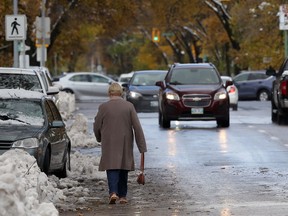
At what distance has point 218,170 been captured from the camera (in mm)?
17562

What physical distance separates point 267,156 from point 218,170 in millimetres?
2585

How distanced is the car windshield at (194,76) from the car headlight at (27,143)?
47.1 feet

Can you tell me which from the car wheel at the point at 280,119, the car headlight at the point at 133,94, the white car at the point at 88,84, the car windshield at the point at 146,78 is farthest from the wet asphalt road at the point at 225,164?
the white car at the point at 88,84

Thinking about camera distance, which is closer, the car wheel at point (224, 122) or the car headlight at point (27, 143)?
the car headlight at point (27, 143)

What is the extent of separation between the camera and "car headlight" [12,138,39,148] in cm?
1482

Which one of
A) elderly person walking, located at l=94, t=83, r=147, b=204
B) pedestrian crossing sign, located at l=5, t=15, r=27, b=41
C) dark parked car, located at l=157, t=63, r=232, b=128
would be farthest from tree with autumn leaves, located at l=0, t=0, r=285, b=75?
elderly person walking, located at l=94, t=83, r=147, b=204

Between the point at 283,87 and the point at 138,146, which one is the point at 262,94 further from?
the point at 138,146

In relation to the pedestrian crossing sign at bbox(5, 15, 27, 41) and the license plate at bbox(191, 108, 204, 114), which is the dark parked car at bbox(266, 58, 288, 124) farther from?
the pedestrian crossing sign at bbox(5, 15, 27, 41)

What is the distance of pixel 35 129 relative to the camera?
15508 mm

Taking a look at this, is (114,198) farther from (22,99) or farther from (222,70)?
(222,70)

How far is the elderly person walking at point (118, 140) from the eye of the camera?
13.6m

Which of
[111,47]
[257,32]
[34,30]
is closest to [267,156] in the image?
[34,30]

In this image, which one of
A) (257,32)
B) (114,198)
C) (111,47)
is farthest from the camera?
(111,47)

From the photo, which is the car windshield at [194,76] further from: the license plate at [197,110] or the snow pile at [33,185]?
the snow pile at [33,185]
